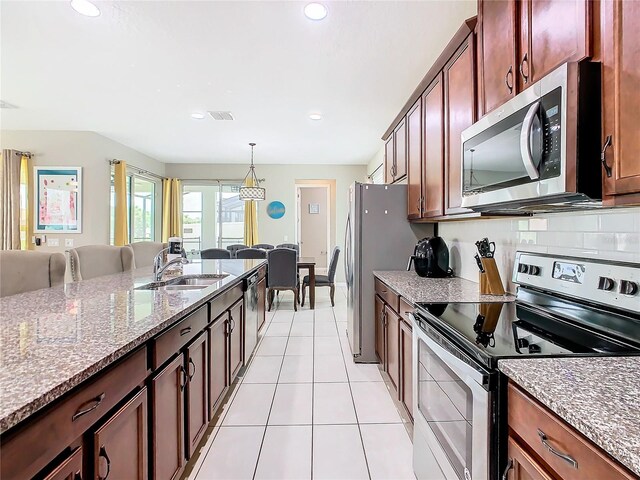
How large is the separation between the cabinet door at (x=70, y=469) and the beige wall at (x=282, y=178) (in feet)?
21.9

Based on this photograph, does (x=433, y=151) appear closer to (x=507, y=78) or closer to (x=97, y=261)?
(x=507, y=78)

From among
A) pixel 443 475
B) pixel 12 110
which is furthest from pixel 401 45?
pixel 12 110

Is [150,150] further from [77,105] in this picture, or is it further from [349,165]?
[349,165]

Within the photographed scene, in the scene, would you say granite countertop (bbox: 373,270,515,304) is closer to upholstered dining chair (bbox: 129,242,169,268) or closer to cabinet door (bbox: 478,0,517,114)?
cabinet door (bbox: 478,0,517,114)

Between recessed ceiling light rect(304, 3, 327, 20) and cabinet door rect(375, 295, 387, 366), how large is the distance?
2110 mm

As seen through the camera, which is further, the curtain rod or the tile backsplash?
the curtain rod

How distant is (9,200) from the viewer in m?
4.72

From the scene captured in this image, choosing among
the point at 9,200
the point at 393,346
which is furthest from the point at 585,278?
the point at 9,200

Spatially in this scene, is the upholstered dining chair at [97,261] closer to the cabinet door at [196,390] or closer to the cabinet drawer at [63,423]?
the cabinet door at [196,390]

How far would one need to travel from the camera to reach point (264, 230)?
7484 millimetres

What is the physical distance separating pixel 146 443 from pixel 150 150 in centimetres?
616

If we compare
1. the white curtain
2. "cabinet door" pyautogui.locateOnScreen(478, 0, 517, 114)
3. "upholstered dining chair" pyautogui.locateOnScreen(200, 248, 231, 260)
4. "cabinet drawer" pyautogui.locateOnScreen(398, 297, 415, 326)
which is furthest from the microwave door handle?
the white curtain

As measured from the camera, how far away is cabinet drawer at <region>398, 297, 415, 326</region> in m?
1.88

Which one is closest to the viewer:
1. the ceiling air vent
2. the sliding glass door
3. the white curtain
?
the ceiling air vent
